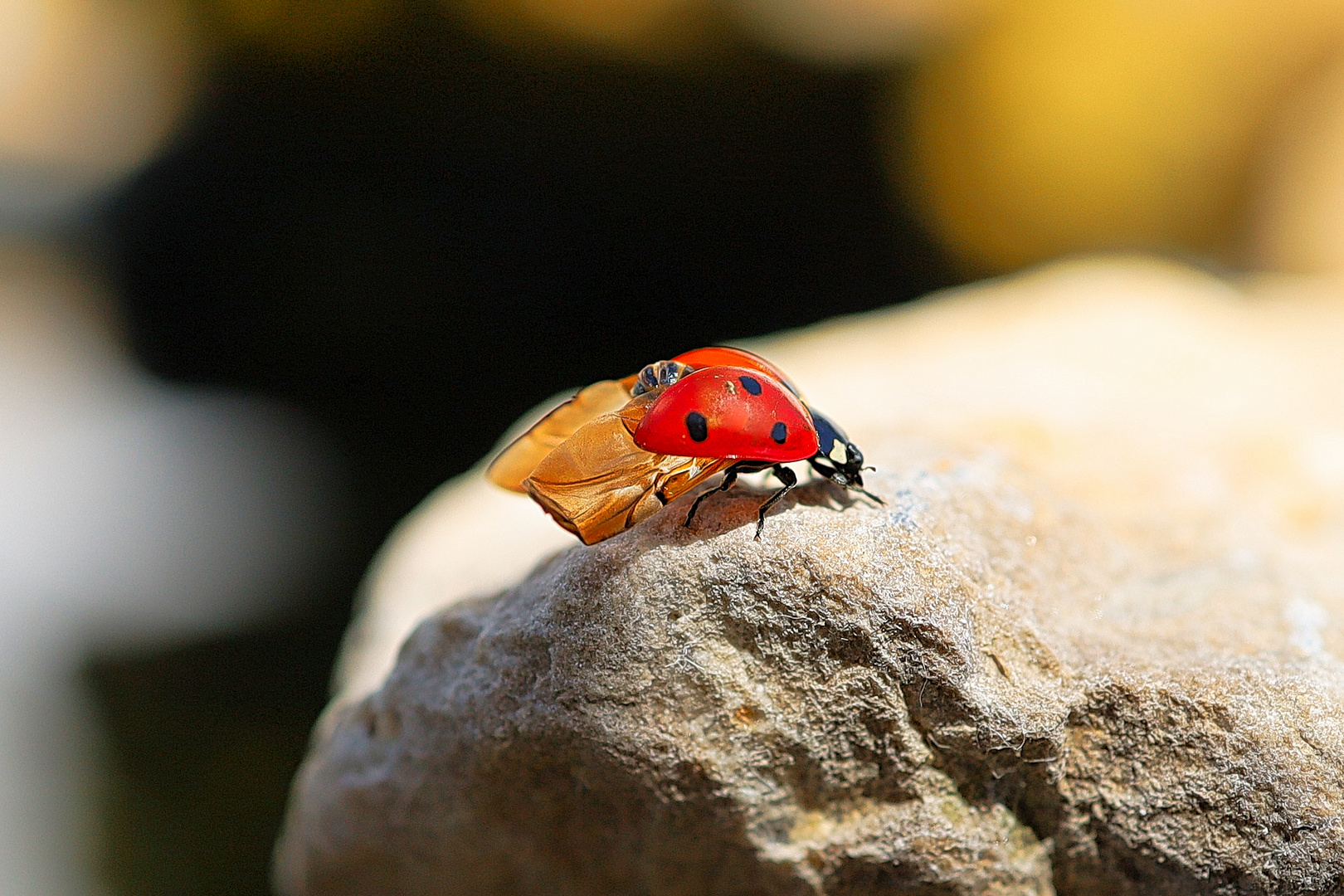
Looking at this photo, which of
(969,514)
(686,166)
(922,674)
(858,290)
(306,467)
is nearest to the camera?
Answer: (922,674)

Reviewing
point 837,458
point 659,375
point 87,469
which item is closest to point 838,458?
point 837,458

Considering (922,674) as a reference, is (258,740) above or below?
below

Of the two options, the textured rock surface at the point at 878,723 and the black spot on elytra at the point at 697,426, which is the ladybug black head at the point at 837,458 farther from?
the black spot on elytra at the point at 697,426

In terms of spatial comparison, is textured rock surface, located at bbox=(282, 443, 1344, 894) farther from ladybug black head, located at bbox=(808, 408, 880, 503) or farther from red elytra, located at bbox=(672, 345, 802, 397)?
red elytra, located at bbox=(672, 345, 802, 397)

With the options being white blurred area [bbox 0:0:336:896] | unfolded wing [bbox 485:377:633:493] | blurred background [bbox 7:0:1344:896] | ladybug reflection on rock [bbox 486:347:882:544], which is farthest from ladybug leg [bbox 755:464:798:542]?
blurred background [bbox 7:0:1344:896]

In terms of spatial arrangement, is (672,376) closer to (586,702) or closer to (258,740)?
(586,702)

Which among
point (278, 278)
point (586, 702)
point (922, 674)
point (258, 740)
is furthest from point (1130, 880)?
point (278, 278)

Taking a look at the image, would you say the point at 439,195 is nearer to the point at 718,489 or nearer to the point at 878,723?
the point at 718,489
